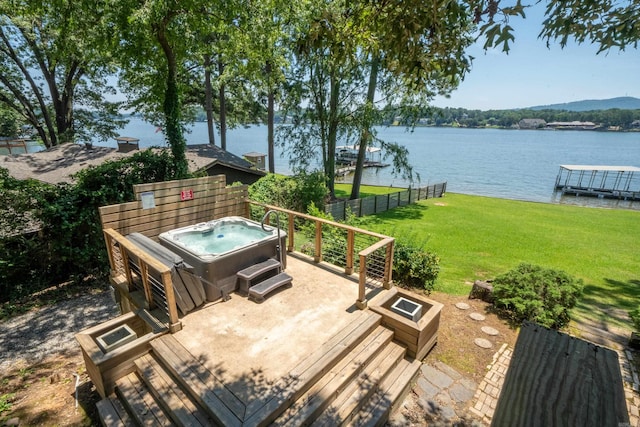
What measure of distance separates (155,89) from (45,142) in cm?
1434

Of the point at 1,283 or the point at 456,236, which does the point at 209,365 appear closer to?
the point at 1,283

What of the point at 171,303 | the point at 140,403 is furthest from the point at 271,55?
the point at 140,403

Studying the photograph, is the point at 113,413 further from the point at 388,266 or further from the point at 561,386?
the point at 561,386

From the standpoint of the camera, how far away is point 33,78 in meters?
17.6

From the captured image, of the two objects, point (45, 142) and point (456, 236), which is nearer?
point (456, 236)

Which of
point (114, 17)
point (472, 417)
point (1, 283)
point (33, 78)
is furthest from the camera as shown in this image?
point (33, 78)

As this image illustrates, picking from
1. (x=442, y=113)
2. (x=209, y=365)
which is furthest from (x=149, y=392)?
(x=442, y=113)

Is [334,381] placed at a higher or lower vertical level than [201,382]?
lower

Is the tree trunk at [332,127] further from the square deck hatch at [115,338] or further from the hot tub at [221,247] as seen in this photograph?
the square deck hatch at [115,338]

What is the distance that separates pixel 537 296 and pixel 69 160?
695 inches

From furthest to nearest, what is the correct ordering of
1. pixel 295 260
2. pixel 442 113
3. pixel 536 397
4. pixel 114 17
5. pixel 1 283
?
1. pixel 442 113
2. pixel 114 17
3. pixel 295 260
4. pixel 1 283
5. pixel 536 397

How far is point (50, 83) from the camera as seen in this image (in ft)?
57.7

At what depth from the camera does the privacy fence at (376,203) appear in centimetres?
1516

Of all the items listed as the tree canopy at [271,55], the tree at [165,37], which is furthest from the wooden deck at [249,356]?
the tree at [165,37]
